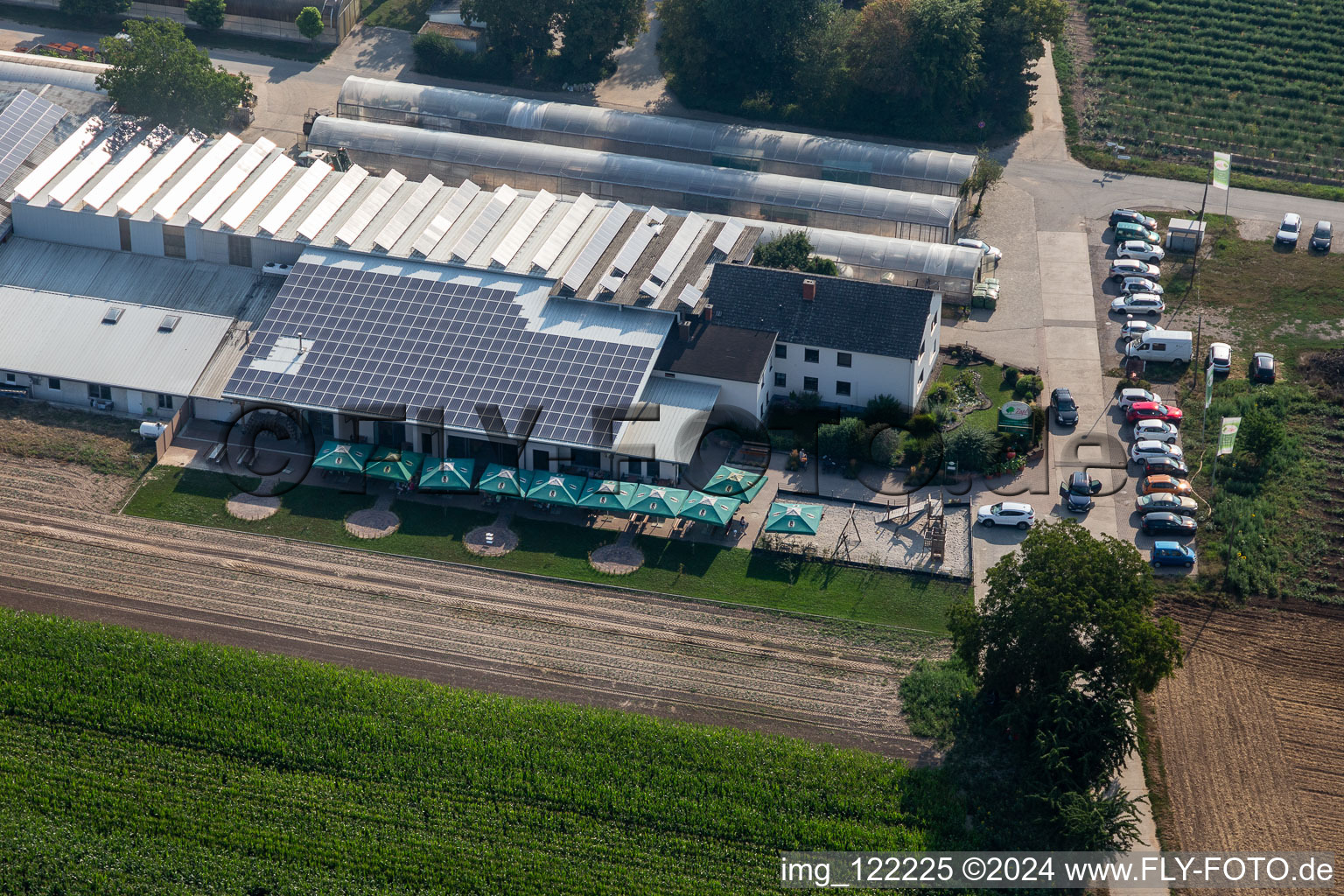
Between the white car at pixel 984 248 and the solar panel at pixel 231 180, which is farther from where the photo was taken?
the white car at pixel 984 248

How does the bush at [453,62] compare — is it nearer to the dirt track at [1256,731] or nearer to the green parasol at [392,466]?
the green parasol at [392,466]

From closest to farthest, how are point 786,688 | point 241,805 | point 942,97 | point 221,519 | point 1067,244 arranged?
point 241,805 → point 786,688 → point 221,519 → point 1067,244 → point 942,97

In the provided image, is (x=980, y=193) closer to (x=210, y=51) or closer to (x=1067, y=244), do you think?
(x=1067, y=244)

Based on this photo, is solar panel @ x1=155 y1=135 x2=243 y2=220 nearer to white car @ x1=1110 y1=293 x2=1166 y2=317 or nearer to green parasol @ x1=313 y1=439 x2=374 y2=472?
green parasol @ x1=313 y1=439 x2=374 y2=472

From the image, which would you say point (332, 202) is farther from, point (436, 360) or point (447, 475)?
point (447, 475)

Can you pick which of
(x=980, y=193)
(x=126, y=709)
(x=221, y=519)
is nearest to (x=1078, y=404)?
(x=980, y=193)

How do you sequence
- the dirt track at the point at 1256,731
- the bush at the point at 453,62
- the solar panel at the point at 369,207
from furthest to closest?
1. the bush at the point at 453,62
2. the solar panel at the point at 369,207
3. the dirt track at the point at 1256,731

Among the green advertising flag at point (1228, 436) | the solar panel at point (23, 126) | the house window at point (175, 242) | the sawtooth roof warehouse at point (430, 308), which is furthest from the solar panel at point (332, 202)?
the green advertising flag at point (1228, 436)
